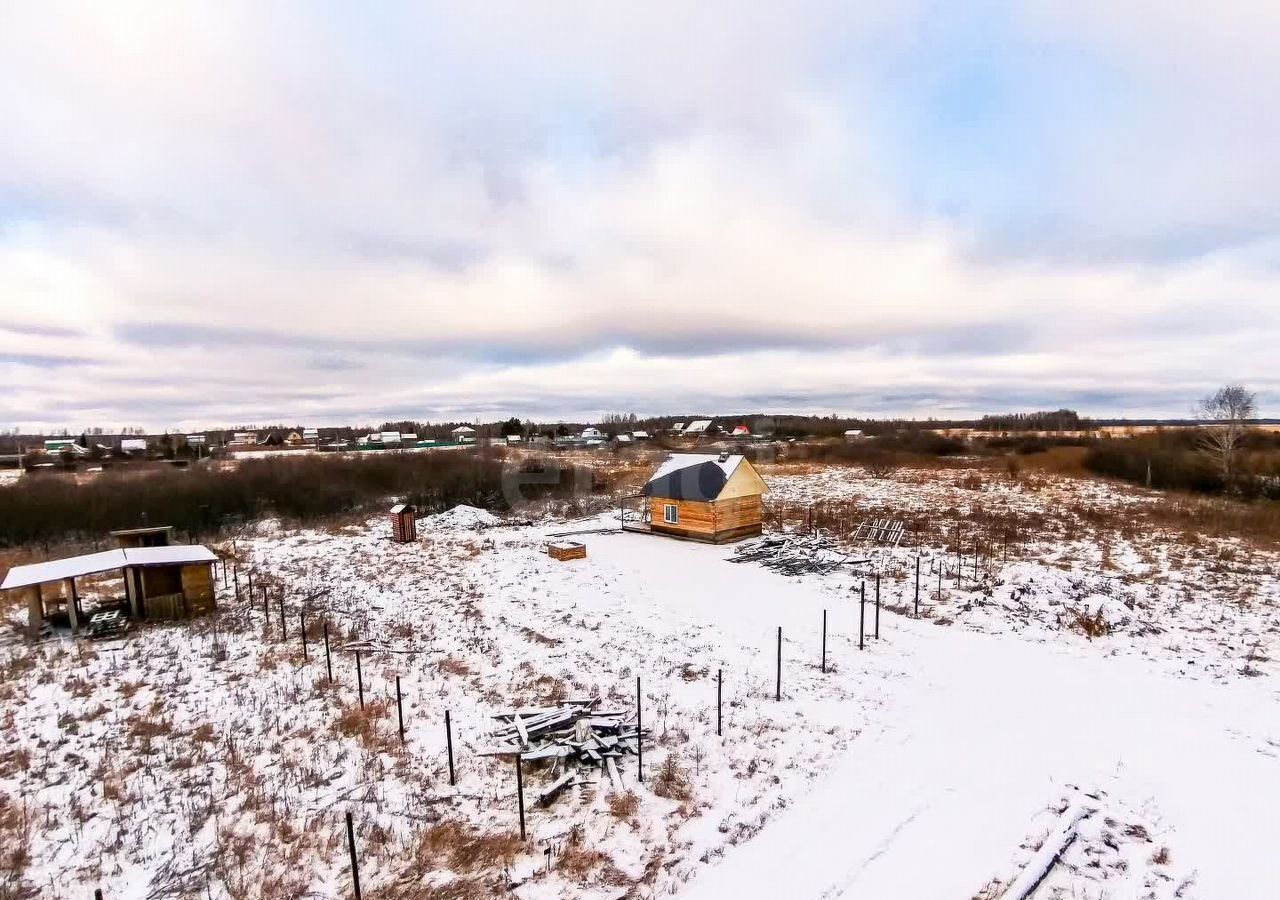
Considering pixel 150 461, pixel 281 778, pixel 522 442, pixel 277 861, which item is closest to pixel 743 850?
pixel 277 861

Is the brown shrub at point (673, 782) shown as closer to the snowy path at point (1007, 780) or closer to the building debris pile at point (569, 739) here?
the building debris pile at point (569, 739)

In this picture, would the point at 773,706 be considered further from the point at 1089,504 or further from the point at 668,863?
the point at 1089,504

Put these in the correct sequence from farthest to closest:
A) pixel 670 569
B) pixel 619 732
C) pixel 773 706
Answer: pixel 670 569 < pixel 773 706 < pixel 619 732

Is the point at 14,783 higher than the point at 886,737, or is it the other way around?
the point at 14,783

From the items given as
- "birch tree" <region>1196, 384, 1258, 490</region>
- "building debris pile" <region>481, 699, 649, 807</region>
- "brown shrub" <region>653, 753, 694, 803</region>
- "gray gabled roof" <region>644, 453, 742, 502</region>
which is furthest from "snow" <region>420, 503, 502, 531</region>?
"birch tree" <region>1196, 384, 1258, 490</region>

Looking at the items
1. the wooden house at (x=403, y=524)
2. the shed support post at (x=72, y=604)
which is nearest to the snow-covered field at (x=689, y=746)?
the shed support post at (x=72, y=604)

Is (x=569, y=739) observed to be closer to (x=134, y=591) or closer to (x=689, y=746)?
Result: (x=689, y=746)

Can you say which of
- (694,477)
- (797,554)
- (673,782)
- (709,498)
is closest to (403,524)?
(694,477)
